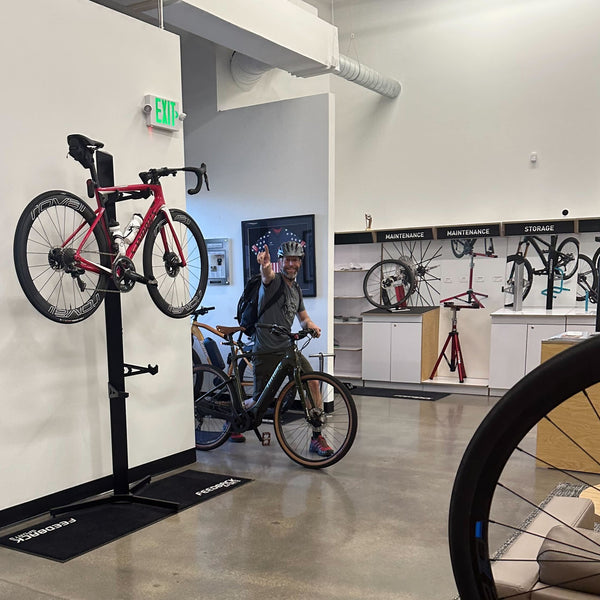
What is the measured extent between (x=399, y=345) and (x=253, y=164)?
3.07 metres

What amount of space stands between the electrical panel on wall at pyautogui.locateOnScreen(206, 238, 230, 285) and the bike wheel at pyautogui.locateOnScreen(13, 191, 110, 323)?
3252 millimetres

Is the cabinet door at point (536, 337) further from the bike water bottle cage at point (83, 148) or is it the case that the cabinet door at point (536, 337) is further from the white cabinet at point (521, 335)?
the bike water bottle cage at point (83, 148)

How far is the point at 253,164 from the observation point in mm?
6996

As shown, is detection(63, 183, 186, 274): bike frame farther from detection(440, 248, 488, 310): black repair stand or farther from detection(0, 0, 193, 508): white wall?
detection(440, 248, 488, 310): black repair stand

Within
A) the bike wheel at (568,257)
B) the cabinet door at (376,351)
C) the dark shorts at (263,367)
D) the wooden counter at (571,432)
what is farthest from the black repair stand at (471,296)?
the dark shorts at (263,367)

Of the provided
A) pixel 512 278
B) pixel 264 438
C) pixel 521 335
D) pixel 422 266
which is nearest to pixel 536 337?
pixel 521 335

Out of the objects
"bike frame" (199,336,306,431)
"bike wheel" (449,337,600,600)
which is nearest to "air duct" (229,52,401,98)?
"bike frame" (199,336,306,431)

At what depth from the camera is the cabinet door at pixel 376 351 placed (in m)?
8.09

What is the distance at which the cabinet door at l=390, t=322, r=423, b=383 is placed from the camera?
7.88 meters

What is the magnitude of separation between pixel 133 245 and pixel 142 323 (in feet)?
2.67

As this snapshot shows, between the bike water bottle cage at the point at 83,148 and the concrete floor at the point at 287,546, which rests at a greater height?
the bike water bottle cage at the point at 83,148

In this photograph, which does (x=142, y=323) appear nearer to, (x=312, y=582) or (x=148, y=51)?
(x=148, y=51)

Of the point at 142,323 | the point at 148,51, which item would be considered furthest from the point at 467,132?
the point at 142,323

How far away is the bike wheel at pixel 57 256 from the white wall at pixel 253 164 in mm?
3122
